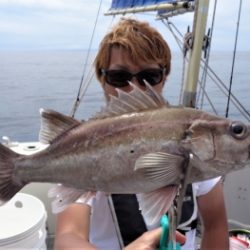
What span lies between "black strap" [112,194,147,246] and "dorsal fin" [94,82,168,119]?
0.57 metres

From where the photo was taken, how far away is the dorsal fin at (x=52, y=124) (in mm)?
1033

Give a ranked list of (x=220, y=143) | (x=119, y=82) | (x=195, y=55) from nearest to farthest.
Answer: (x=220, y=143) < (x=119, y=82) < (x=195, y=55)

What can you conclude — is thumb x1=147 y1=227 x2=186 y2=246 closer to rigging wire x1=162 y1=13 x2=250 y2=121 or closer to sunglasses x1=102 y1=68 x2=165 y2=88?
sunglasses x1=102 y1=68 x2=165 y2=88

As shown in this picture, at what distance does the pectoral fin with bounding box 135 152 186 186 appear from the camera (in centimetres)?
88

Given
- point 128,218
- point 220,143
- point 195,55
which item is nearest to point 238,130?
point 220,143

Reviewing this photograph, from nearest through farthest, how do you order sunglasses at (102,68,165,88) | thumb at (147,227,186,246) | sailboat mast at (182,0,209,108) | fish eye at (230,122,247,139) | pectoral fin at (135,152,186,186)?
pectoral fin at (135,152,186,186)
fish eye at (230,122,247,139)
thumb at (147,227,186,246)
sunglasses at (102,68,165,88)
sailboat mast at (182,0,209,108)

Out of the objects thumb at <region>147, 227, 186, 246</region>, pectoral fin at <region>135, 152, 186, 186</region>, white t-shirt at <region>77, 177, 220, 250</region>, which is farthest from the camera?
A: white t-shirt at <region>77, 177, 220, 250</region>

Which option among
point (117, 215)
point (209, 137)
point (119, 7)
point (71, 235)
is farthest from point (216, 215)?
point (119, 7)

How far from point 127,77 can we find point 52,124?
486 millimetres

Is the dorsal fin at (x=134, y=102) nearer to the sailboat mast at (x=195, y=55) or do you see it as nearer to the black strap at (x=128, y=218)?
the black strap at (x=128, y=218)

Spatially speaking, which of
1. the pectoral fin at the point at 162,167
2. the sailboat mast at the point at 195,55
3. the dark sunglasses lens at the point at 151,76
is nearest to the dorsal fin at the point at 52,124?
the pectoral fin at the point at 162,167

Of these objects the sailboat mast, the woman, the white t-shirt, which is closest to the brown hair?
the woman

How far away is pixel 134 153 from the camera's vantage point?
3.07 feet

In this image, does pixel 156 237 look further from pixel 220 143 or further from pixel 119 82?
pixel 119 82
